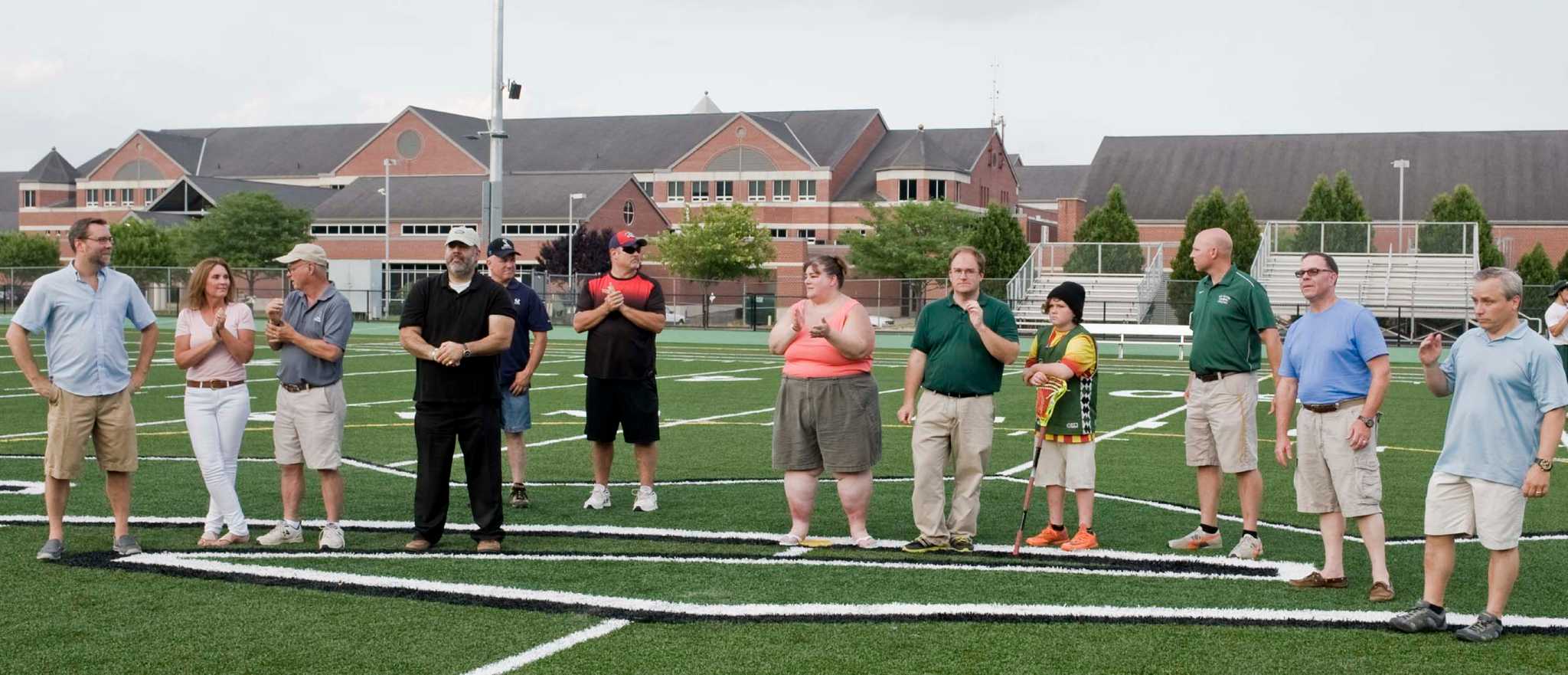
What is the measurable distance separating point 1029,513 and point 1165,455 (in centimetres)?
427

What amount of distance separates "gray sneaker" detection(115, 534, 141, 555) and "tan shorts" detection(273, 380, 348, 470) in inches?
35.3

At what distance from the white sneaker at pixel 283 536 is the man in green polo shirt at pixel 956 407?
368 cm

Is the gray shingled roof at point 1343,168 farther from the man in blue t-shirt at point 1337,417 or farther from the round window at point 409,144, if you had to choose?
the man in blue t-shirt at point 1337,417

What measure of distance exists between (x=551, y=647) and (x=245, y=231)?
243ft

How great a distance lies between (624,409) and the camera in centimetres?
1011

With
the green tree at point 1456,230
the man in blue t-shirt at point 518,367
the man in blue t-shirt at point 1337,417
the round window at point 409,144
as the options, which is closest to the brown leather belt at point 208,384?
the man in blue t-shirt at point 518,367

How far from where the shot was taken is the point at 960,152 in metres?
90.5

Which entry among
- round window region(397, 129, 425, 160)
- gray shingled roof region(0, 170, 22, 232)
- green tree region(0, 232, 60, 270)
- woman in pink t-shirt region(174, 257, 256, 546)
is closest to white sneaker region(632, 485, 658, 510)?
woman in pink t-shirt region(174, 257, 256, 546)

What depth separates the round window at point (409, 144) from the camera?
98125 millimetres

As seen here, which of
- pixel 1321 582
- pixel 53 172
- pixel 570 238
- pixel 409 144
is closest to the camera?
pixel 1321 582

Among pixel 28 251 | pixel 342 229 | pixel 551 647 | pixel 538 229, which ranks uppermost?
pixel 342 229

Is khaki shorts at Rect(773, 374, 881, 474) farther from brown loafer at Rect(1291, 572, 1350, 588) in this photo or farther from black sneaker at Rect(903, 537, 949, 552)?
brown loafer at Rect(1291, 572, 1350, 588)

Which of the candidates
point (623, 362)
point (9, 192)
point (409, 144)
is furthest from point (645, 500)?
point (9, 192)

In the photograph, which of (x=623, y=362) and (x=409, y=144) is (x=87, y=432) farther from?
(x=409, y=144)
